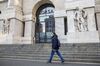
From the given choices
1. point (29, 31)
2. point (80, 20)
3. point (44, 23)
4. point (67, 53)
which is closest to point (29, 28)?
point (29, 31)

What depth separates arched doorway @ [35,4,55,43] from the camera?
1781 cm

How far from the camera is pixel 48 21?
18281 millimetres

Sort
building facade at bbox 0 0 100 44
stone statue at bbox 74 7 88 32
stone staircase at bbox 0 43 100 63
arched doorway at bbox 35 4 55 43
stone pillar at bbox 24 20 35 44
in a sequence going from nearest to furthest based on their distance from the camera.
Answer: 1. stone staircase at bbox 0 43 100 63
2. building facade at bbox 0 0 100 44
3. stone statue at bbox 74 7 88 32
4. stone pillar at bbox 24 20 35 44
5. arched doorway at bbox 35 4 55 43

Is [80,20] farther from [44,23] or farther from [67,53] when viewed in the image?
[44,23]

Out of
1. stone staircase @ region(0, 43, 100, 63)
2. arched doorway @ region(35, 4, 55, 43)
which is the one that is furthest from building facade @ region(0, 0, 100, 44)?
stone staircase @ region(0, 43, 100, 63)

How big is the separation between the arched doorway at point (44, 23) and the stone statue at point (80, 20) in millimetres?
4614

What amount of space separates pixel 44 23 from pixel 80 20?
619 cm

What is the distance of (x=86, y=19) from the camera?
1336 centimetres

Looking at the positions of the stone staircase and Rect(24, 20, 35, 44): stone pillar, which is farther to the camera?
Rect(24, 20, 35, 44): stone pillar

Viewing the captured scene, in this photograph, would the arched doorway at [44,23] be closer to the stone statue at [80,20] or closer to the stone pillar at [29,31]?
the stone pillar at [29,31]

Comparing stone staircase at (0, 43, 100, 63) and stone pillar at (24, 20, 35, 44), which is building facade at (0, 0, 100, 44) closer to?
stone pillar at (24, 20, 35, 44)

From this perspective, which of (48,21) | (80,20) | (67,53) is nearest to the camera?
(67,53)

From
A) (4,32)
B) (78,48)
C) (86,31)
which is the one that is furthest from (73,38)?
(4,32)

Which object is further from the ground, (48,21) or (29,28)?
(48,21)
